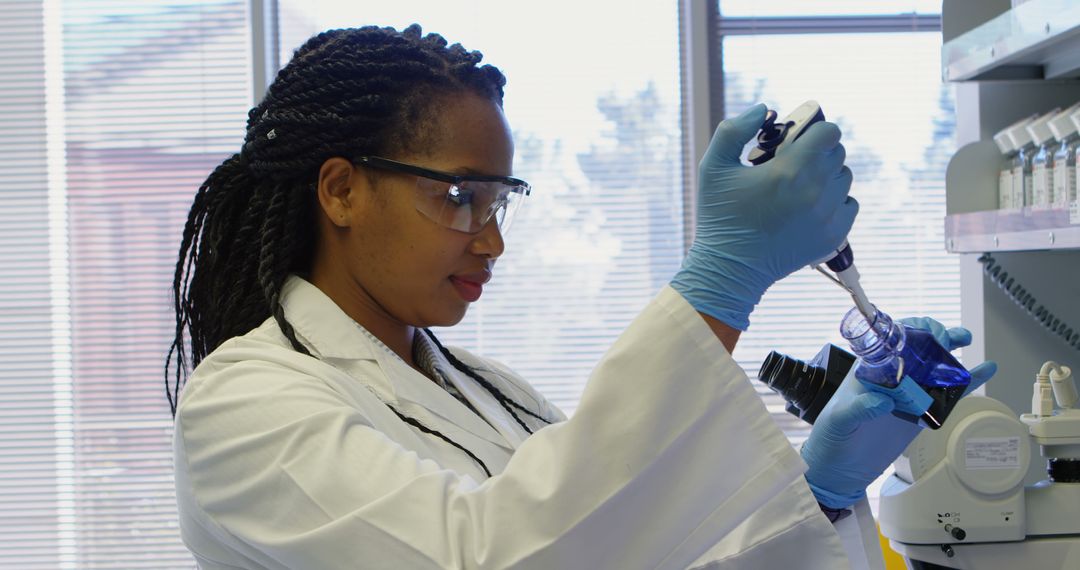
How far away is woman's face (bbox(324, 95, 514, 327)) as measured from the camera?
1.14 m

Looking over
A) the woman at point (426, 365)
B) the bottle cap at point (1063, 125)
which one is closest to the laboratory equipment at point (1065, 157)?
the bottle cap at point (1063, 125)

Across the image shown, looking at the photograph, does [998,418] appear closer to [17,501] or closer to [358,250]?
[358,250]

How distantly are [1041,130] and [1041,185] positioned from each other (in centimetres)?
10

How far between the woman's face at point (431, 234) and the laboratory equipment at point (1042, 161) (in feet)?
3.38

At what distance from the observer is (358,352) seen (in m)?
1.16

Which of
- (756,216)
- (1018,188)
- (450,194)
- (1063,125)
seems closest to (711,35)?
(1018,188)

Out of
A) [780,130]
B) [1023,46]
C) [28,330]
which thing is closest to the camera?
[780,130]

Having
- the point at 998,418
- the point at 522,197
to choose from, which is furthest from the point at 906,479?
the point at 522,197

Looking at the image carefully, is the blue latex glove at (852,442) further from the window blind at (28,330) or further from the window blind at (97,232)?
the window blind at (28,330)

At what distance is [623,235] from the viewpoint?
3.11 meters

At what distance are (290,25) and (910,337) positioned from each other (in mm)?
2475

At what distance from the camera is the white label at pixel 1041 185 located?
1.65 meters

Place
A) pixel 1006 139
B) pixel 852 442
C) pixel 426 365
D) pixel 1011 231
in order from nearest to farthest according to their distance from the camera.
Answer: pixel 852 442 → pixel 426 365 → pixel 1011 231 → pixel 1006 139

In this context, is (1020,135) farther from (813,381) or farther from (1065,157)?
(813,381)
